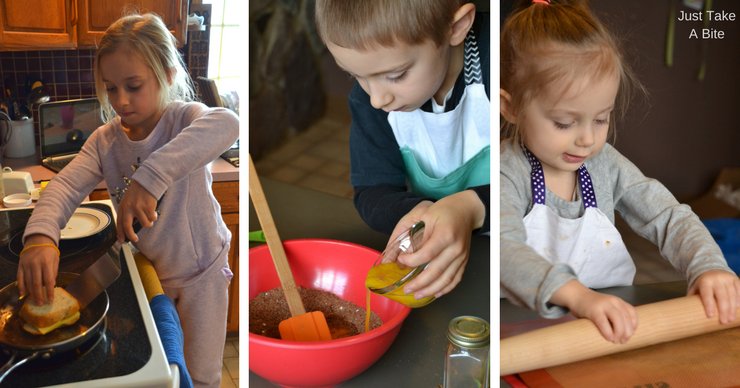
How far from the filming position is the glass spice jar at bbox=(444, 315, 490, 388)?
1.12m

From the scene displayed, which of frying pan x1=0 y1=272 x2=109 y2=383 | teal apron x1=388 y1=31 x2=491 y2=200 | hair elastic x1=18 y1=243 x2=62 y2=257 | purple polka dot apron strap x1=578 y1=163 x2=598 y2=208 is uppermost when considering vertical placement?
teal apron x1=388 y1=31 x2=491 y2=200

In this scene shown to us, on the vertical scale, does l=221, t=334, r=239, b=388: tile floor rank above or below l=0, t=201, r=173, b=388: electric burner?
below

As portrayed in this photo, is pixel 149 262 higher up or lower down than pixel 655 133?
lower down

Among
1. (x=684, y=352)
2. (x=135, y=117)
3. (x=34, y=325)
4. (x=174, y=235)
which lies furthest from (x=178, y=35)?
(x=684, y=352)

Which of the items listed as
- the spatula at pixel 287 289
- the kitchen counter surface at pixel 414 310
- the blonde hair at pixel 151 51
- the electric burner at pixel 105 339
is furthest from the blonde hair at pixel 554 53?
the electric burner at pixel 105 339

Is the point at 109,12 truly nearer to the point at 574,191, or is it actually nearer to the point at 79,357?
the point at 79,357

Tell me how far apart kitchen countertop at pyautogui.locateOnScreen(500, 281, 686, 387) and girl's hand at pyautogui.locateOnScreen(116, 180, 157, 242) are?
0.58 meters

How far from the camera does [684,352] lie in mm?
1144

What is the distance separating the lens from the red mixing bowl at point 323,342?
1.05 meters

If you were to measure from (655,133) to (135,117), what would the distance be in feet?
2.72

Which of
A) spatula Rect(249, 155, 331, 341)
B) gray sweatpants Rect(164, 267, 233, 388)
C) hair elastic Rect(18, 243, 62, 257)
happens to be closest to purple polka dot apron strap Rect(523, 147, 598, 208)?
spatula Rect(249, 155, 331, 341)

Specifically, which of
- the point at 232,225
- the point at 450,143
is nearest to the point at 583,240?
the point at 450,143

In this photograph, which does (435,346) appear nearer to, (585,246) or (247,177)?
(585,246)

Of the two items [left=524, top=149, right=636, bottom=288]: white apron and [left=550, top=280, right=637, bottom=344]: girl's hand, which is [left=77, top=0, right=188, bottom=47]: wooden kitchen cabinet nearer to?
[left=524, top=149, right=636, bottom=288]: white apron
